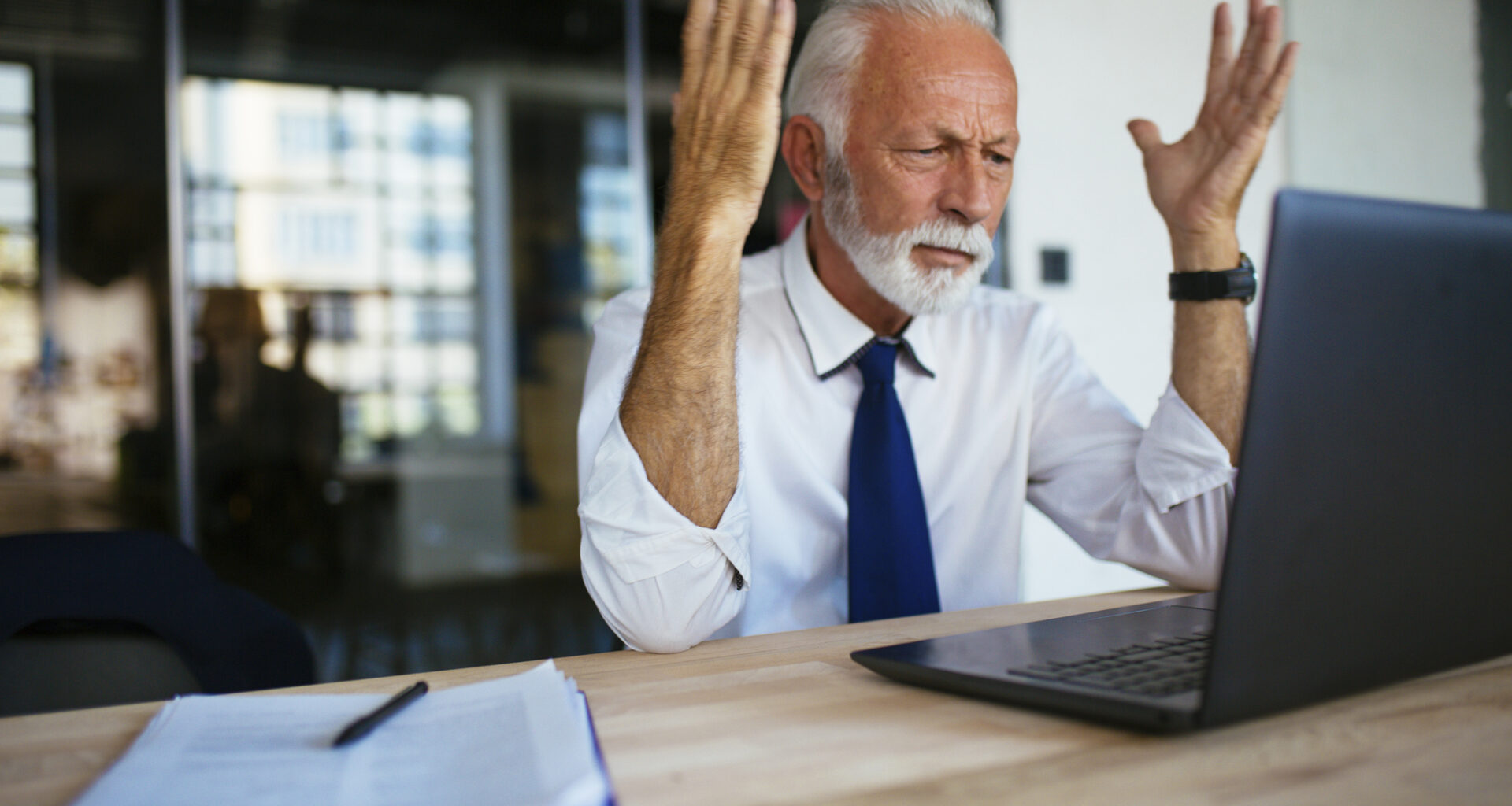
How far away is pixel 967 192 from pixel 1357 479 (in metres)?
0.95

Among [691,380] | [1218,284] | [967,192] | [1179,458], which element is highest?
[967,192]

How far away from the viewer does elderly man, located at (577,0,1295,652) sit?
104 cm

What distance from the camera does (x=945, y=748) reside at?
1.87ft

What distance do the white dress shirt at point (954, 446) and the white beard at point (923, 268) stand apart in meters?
0.07

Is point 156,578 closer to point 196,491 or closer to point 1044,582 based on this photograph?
point 1044,582

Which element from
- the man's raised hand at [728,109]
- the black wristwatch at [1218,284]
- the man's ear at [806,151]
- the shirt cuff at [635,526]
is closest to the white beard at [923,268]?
the man's ear at [806,151]

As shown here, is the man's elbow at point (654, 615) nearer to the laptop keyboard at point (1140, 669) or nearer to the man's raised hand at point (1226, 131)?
the laptop keyboard at point (1140, 669)

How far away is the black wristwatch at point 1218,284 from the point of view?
4.33ft

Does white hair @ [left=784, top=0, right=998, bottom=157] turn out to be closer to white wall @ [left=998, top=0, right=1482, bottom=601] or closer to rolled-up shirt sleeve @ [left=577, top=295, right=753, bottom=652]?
rolled-up shirt sleeve @ [left=577, top=295, right=753, bottom=652]

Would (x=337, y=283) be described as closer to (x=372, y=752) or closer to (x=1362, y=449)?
(x=372, y=752)

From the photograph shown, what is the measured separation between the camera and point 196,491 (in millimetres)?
3869

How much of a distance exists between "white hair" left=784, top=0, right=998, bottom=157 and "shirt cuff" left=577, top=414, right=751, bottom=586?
0.74 m

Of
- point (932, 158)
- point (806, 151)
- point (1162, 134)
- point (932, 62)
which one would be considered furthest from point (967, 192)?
point (1162, 134)

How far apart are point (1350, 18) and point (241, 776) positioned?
12.3 ft
